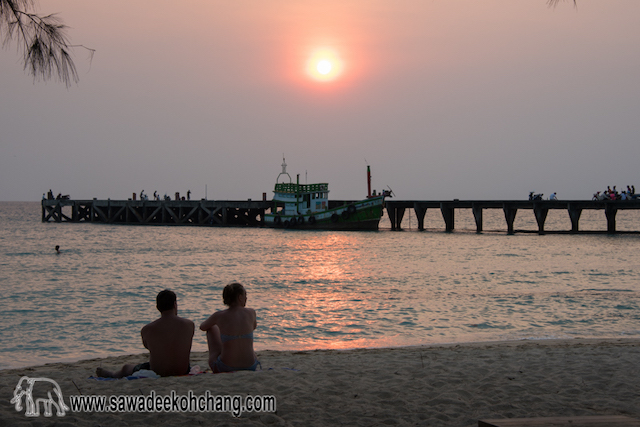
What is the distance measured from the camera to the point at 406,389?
547 centimetres

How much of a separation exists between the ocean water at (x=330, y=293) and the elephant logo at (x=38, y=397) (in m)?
3.46

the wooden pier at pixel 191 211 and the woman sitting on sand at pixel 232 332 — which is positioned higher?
the wooden pier at pixel 191 211

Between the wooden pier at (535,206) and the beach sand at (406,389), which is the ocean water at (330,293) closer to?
the beach sand at (406,389)

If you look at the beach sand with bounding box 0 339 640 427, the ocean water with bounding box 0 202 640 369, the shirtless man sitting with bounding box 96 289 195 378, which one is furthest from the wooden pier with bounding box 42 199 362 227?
the shirtless man sitting with bounding box 96 289 195 378

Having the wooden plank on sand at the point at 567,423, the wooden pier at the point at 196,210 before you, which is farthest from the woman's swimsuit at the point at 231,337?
the wooden pier at the point at 196,210

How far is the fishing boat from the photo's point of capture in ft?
149

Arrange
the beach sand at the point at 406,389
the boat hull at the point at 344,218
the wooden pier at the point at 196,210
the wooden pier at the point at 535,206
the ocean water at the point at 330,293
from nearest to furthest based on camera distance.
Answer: the beach sand at the point at 406,389 < the ocean water at the point at 330,293 < the wooden pier at the point at 535,206 < the boat hull at the point at 344,218 < the wooden pier at the point at 196,210

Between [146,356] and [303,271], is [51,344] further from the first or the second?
[303,271]

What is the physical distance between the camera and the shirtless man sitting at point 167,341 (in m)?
5.16

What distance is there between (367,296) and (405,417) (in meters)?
11.6

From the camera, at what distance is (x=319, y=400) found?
509cm

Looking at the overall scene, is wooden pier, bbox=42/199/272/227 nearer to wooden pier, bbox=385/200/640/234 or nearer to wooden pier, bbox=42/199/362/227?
Result: wooden pier, bbox=42/199/362/227

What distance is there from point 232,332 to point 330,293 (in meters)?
11.6

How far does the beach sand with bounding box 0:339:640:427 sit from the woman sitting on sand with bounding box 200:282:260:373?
128mm
